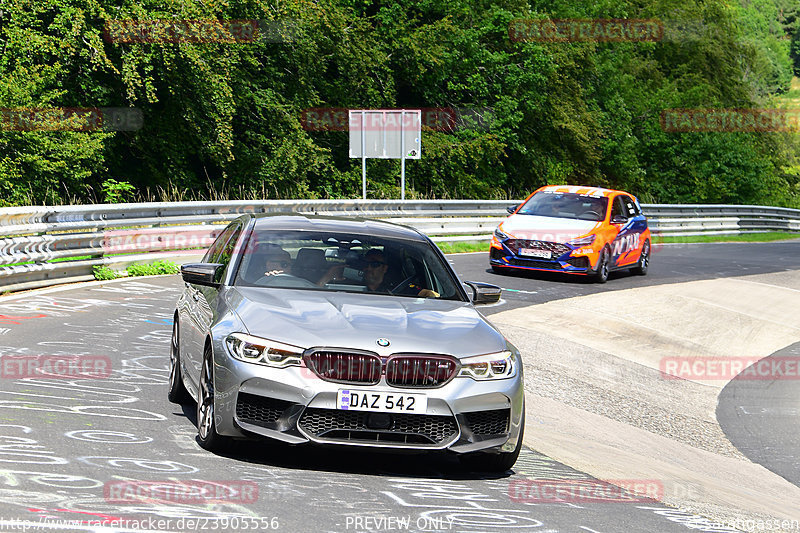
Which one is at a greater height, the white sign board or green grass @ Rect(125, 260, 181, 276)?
the white sign board

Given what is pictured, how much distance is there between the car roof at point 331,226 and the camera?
25.7 ft

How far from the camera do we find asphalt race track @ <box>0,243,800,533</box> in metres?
5.09

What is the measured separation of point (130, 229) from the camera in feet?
58.3

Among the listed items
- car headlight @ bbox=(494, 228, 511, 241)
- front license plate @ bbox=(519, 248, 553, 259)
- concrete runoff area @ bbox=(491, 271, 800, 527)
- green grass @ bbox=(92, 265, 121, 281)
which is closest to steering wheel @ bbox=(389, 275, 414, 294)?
concrete runoff area @ bbox=(491, 271, 800, 527)

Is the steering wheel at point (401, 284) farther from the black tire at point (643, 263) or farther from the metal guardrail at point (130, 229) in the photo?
the black tire at point (643, 263)

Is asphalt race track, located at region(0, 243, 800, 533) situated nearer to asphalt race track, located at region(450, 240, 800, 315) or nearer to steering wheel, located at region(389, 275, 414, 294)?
steering wheel, located at region(389, 275, 414, 294)

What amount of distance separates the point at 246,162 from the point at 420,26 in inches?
481

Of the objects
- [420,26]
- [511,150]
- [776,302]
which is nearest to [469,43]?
[420,26]

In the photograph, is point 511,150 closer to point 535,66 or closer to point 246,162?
point 535,66

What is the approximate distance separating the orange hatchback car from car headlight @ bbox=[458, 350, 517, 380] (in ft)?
43.4

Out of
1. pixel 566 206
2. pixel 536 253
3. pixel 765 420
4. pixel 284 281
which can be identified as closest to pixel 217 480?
pixel 284 281

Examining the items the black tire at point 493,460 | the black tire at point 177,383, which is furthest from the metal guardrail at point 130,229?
the black tire at point 493,460

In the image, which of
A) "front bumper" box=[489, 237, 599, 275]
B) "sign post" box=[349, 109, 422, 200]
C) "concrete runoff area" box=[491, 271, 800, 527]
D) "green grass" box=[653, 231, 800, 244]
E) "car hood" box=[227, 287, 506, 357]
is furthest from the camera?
"green grass" box=[653, 231, 800, 244]

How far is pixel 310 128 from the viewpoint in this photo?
3603 cm
